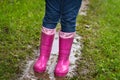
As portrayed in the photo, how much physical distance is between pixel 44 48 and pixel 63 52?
228 mm

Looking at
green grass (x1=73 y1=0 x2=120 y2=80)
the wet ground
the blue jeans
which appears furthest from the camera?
green grass (x1=73 y1=0 x2=120 y2=80)

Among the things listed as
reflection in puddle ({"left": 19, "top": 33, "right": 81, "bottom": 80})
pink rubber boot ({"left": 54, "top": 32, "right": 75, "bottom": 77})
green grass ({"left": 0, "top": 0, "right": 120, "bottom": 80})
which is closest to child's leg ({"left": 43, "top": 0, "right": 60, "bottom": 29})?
pink rubber boot ({"left": 54, "top": 32, "right": 75, "bottom": 77})

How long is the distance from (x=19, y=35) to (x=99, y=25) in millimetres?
1738

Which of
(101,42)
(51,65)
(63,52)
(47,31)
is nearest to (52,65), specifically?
(51,65)

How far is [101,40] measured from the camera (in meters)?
5.14

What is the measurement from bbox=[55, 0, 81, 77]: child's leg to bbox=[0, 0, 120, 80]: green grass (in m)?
0.19

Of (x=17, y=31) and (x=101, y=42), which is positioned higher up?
(x=17, y=31)

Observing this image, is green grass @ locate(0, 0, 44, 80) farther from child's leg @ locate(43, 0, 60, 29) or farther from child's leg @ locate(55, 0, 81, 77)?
child's leg @ locate(43, 0, 60, 29)

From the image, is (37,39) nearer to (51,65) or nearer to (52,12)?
(51,65)

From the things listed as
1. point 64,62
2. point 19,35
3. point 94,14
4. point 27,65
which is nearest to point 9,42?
point 19,35

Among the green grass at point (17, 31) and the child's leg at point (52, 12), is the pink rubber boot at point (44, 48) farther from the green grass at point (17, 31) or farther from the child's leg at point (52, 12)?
the green grass at point (17, 31)

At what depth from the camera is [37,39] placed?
4.79 metres

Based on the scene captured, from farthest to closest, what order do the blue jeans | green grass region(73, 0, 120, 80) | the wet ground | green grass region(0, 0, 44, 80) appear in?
1. green grass region(73, 0, 120, 80)
2. green grass region(0, 0, 44, 80)
3. the wet ground
4. the blue jeans

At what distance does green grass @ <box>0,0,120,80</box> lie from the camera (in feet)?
13.4
